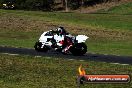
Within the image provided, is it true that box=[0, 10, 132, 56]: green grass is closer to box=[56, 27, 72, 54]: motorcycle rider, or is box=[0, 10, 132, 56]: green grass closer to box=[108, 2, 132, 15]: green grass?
box=[56, 27, 72, 54]: motorcycle rider

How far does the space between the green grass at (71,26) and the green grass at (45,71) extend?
16.0 metres

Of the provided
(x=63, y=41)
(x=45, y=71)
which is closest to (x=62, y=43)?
(x=63, y=41)

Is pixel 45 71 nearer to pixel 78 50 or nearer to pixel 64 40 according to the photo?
pixel 78 50

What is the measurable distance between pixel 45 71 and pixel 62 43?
977 cm

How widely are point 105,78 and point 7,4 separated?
64.0 metres

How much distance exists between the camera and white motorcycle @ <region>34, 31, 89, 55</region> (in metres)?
28.3

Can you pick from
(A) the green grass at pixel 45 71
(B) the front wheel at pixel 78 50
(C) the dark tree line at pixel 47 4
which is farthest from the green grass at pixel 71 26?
(A) the green grass at pixel 45 71

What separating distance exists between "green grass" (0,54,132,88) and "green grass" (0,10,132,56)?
52.5 feet

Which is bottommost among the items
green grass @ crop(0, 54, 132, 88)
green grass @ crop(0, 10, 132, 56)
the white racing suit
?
green grass @ crop(0, 10, 132, 56)

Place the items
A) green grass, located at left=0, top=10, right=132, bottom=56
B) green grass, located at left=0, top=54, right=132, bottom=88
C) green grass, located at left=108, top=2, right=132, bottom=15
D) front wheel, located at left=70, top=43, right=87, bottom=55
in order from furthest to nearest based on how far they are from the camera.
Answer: green grass, located at left=108, top=2, right=132, bottom=15, green grass, located at left=0, top=10, right=132, bottom=56, front wheel, located at left=70, top=43, right=87, bottom=55, green grass, located at left=0, top=54, right=132, bottom=88

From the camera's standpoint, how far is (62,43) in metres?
28.9

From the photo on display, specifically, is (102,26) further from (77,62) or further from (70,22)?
(77,62)

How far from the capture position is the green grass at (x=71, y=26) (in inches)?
1740

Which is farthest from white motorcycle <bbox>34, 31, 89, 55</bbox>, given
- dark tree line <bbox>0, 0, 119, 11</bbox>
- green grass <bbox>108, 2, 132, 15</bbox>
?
dark tree line <bbox>0, 0, 119, 11</bbox>
